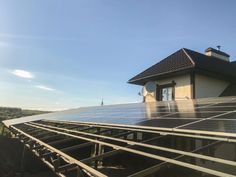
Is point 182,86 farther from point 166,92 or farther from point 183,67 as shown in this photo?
point 166,92

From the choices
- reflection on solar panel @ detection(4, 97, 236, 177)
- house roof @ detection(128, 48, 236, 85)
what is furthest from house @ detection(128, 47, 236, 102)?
reflection on solar panel @ detection(4, 97, 236, 177)

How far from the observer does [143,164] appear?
13734 millimetres

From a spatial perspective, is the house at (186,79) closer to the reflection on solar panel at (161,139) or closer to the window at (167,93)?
the window at (167,93)

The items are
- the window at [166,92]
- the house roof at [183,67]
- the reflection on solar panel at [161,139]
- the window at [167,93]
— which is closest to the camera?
the reflection on solar panel at [161,139]

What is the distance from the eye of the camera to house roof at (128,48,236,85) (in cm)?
1397

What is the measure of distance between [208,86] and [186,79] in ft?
4.34

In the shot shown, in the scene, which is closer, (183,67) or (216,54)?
(183,67)

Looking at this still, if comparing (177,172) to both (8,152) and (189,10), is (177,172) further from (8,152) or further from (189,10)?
(8,152)

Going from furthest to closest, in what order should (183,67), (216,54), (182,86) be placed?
(216,54) < (182,86) < (183,67)

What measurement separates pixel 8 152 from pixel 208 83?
10738 millimetres

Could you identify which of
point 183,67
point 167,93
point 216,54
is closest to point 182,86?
point 183,67

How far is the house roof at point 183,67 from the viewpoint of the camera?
14.0 metres

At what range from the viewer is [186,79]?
14055 millimetres

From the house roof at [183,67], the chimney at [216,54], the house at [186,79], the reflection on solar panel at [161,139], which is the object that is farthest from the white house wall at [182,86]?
the chimney at [216,54]
